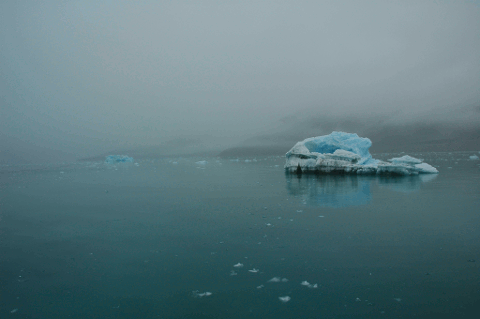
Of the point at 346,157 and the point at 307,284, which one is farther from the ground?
the point at 346,157

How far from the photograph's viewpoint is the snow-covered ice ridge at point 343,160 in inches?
915

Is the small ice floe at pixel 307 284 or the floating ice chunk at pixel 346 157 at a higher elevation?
the floating ice chunk at pixel 346 157

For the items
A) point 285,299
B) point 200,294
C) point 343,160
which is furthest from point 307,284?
point 343,160

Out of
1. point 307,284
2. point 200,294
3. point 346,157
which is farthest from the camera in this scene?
point 346,157

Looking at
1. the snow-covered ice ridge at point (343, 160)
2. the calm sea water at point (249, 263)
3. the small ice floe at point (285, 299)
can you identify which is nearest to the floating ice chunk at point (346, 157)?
the snow-covered ice ridge at point (343, 160)

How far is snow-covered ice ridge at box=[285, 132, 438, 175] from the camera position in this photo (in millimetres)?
23234

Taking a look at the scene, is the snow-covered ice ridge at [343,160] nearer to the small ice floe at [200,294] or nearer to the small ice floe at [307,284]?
the small ice floe at [307,284]

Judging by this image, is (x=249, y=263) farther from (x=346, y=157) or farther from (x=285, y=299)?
(x=346, y=157)

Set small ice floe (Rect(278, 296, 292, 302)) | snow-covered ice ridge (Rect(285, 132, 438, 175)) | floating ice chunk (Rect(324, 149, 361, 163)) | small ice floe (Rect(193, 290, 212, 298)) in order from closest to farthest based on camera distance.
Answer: small ice floe (Rect(278, 296, 292, 302)), small ice floe (Rect(193, 290, 212, 298)), snow-covered ice ridge (Rect(285, 132, 438, 175)), floating ice chunk (Rect(324, 149, 361, 163))

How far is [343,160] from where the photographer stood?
24.5 metres

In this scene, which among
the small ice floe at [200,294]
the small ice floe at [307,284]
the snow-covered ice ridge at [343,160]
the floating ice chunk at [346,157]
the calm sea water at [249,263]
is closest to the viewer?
the calm sea water at [249,263]

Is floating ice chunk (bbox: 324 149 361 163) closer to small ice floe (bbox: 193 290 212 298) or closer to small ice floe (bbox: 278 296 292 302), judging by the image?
small ice floe (bbox: 278 296 292 302)

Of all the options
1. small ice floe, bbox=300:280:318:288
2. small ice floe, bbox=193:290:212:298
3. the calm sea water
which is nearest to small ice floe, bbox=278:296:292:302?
the calm sea water

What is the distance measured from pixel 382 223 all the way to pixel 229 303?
6271 millimetres
